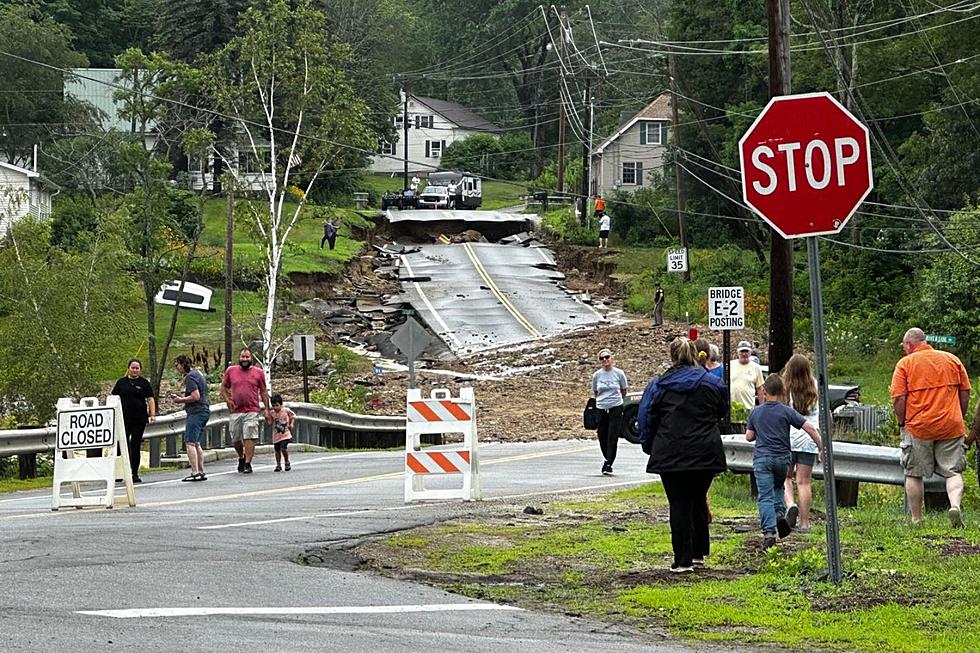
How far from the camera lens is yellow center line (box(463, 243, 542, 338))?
186 ft

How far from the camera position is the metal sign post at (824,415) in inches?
392

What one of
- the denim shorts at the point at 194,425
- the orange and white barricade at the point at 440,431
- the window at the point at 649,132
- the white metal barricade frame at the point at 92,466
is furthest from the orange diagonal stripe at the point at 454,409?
the window at the point at 649,132

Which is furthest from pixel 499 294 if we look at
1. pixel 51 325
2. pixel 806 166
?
pixel 806 166

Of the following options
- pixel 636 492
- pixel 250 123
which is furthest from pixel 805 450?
pixel 250 123

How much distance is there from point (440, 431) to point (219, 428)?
44.2ft

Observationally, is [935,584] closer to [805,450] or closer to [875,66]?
[805,450]

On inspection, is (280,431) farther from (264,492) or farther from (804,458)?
(804,458)

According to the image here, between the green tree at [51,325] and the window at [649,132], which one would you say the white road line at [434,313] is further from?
the window at [649,132]

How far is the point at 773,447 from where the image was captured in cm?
1336

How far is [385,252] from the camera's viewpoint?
251ft

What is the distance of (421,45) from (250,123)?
8586 centimetres

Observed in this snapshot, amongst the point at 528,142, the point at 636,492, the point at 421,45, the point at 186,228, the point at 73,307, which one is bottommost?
the point at 636,492

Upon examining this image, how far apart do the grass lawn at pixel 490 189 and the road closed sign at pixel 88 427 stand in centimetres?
8202

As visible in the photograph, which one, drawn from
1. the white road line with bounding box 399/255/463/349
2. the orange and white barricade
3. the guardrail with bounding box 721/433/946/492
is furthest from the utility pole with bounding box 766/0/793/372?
the white road line with bounding box 399/255/463/349
